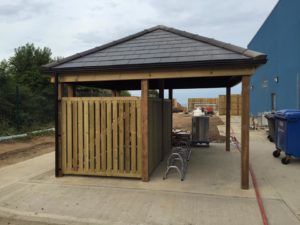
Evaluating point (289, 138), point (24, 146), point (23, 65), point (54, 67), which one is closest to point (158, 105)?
point (54, 67)

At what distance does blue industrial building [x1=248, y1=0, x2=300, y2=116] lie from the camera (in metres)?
13.7

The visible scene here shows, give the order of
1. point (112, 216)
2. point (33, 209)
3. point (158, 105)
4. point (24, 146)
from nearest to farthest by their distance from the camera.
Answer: point (112, 216) < point (33, 209) < point (158, 105) < point (24, 146)

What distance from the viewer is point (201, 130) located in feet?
33.5

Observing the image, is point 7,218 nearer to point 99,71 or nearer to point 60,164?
point 60,164

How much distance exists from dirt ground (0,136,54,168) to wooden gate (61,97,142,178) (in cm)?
275

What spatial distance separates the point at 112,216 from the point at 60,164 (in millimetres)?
2541

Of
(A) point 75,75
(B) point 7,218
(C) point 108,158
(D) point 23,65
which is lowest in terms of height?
(B) point 7,218

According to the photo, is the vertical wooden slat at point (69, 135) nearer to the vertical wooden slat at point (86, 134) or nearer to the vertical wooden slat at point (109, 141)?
the vertical wooden slat at point (86, 134)

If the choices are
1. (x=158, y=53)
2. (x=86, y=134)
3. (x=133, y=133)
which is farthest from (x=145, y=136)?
(x=158, y=53)

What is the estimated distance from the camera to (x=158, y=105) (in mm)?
7199

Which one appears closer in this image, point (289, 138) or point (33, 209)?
point (33, 209)

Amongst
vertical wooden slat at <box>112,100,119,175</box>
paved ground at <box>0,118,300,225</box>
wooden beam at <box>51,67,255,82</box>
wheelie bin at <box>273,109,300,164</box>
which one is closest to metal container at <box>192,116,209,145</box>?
wheelie bin at <box>273,109,300,164</box>

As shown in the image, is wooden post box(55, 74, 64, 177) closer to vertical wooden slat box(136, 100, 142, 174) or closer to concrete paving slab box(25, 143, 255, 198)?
concrete paving slab box(25, 143, 255, 198)

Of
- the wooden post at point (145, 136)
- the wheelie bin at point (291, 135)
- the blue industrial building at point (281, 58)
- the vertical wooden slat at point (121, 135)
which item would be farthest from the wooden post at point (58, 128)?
the blue industrial building at point (281, 58)
